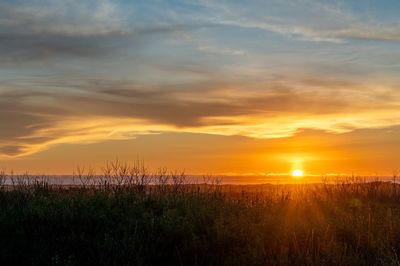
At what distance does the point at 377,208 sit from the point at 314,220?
453cm

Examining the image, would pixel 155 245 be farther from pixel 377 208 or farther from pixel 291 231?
pixel 377 208

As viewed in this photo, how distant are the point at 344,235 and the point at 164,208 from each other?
16.8ft

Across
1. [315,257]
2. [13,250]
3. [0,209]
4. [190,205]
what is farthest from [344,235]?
[0,209]

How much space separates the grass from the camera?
1353 centimetres

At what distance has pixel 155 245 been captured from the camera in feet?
46.4

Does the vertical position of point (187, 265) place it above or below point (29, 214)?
below

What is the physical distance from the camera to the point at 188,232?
1487cm

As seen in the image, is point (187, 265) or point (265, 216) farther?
point (265, 216)

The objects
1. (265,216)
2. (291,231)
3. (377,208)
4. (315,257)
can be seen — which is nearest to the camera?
(315,257)

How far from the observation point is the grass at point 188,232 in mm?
13531

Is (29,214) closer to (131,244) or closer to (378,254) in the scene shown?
(131,244)

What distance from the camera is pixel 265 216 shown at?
658 inches

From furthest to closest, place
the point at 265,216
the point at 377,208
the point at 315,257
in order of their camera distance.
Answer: the point at 377,208 → the point at 265,216 → the point at 315,257

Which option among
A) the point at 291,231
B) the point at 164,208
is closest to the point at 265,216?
the point at 291,231
